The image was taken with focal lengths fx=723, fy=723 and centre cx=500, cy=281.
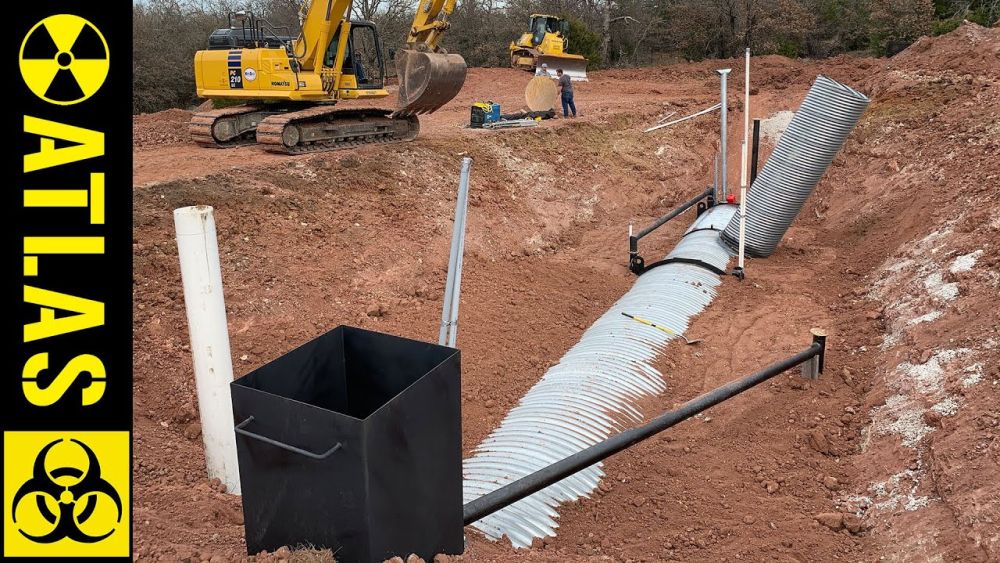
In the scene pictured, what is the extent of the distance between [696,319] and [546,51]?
1889 centimetres

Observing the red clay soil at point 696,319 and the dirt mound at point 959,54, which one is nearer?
the red clay soil at point 696,319

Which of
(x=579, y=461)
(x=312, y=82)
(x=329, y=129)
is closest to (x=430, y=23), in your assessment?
(x=312, y=82)

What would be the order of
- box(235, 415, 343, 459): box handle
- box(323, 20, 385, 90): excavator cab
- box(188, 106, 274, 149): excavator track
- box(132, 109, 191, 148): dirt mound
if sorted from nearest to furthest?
box(235, 415, 343, 459): box handle, box(188, 106, 274, 149): excavator track, box(323, 20, 385, 90): excavator cab, box(132, 109, 191, 148): dirt mound

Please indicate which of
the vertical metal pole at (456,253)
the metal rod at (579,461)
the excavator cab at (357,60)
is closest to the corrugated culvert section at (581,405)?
the metal rod at (579,461)

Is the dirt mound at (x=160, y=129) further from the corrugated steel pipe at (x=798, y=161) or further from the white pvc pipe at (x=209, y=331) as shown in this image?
the corrugated steel pipe at (x=798, y=161)

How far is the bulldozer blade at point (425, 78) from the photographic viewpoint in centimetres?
1178

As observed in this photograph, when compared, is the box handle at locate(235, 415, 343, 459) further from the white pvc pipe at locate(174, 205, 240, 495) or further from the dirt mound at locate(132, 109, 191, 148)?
the dirt mound at locate(132, 109, 191, 148)

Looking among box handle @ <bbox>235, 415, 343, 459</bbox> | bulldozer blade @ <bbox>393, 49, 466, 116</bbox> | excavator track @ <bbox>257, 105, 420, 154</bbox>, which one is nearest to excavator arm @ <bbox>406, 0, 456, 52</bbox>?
bulldozer blade @ <bbox>393, 49, 466, 116</bbox>

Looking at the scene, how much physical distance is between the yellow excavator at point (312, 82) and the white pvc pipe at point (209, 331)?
24.6ft

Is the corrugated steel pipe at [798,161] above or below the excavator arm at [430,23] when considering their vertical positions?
below

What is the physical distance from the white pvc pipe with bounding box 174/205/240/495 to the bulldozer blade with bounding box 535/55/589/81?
21702 mm

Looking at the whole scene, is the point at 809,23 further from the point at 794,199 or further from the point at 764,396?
the point at 764,396

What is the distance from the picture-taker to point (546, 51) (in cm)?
2478

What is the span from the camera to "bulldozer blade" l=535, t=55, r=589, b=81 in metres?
24.6
